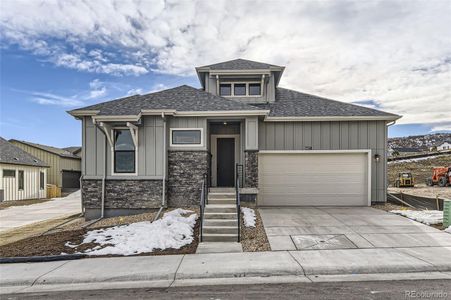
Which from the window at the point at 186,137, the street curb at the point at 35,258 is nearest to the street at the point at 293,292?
the street curb at the point at 35,258

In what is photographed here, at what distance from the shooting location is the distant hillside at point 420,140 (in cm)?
6328

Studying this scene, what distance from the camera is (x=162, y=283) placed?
5.07 metres

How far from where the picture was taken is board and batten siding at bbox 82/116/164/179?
10.7 metres

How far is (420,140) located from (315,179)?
222ft

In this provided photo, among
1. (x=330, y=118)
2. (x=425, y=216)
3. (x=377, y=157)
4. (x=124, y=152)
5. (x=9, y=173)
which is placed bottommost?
(x=425, y=216)

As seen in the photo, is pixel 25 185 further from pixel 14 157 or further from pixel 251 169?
pixel 251 169

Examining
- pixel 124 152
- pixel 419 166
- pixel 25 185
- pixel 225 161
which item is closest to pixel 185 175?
pixel 225 161

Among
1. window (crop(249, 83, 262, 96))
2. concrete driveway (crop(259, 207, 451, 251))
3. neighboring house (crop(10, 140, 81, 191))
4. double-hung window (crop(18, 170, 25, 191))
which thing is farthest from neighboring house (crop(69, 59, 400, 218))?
neighboring house (crop(10, 140, 81, 191))

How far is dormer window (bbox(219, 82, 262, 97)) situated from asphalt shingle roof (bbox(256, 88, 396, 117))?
978 mm

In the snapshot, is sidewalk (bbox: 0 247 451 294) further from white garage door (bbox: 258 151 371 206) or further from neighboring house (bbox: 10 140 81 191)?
neighboring house (bbox: 10 140 81 191)

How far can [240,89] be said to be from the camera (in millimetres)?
14328

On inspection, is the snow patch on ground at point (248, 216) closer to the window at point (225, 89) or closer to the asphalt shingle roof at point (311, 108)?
the asphalt shingle roof at point (311, 108)

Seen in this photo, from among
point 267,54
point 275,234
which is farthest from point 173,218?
point 267,54

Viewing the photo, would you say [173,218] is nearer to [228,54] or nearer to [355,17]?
[355,17]
